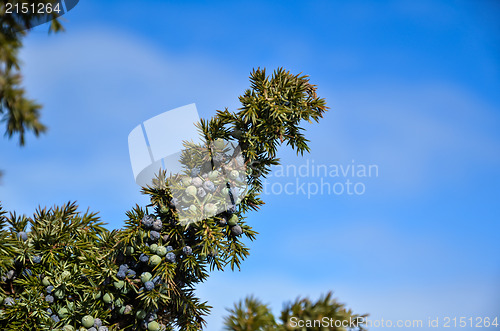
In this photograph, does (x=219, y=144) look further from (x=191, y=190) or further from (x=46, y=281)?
(x=46, y=281)

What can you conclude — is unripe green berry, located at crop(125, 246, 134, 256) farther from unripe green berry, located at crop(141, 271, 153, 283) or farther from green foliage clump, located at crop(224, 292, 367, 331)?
green foliage clump, located at crop(224, 292, 367, 331)

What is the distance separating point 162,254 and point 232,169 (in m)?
0.73

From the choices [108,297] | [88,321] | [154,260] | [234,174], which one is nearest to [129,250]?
[154,260]

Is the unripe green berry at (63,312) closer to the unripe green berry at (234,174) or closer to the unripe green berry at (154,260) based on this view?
the unripe green berry at (154,260)

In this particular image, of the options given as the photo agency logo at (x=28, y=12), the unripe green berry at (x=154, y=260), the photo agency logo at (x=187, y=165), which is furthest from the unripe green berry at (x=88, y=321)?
the photo agency logo at (x=28, y=12)

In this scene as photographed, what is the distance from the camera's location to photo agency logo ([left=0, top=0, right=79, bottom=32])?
2047 millimetres

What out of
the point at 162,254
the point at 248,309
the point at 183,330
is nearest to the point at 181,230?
the point at 162,254

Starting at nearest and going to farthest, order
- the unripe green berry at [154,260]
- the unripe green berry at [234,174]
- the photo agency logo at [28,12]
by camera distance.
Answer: the photo agency logo at [28,12] < the unripe green berry at [154,260] < the unripe green berry at [234,174]

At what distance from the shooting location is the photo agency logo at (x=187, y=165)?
9.76 ft

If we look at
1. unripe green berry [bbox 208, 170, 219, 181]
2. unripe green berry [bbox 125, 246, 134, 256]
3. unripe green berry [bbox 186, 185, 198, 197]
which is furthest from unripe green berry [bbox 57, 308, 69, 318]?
unripe green berry [bbox 208, 170, 219, 181]

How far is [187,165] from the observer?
10.3ft

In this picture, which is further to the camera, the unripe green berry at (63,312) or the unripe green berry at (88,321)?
the unripe green berry at (63,312)

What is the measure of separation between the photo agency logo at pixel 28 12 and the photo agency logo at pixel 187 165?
105 centimetres

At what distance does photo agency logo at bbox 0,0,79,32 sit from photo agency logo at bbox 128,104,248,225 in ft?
3.44
